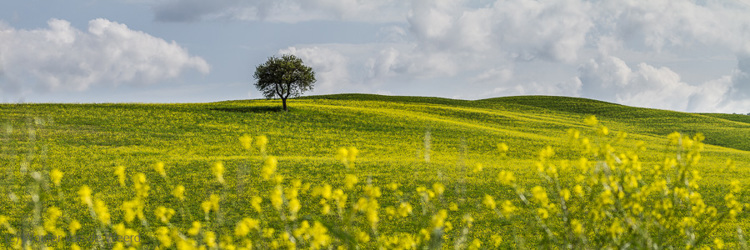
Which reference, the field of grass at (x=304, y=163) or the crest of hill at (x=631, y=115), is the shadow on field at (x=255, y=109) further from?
the crest of hill at (x=631, y=115)

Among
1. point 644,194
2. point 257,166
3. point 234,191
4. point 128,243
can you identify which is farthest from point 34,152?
point 644,194

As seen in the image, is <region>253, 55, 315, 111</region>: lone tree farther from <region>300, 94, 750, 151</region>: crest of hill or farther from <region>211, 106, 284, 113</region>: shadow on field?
<region>300, 94, 750, 151</region>: crest of hill

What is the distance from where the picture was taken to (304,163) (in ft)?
85.7

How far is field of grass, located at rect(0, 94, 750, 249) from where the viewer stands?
527 inches

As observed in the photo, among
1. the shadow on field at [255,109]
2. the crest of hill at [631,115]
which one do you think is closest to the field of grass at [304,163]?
the shadow on field at [255,109]

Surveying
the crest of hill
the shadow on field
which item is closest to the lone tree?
the shadow on field

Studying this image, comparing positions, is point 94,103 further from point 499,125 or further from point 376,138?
point 499,125

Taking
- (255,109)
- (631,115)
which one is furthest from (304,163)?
(631,115)

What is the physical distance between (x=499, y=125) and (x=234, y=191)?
3640cm

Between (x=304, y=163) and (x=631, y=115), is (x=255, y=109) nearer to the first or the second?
(x=304, y=163)

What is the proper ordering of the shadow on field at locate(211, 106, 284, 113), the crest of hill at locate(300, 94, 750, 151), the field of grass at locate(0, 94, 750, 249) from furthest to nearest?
the crest of hill at locate(300, 94, 750, 151), the shadow on field at locate(211, 106, 284, 113), the field of grass at locate(0, 94, 750, 249)

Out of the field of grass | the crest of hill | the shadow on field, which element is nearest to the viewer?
the field of grass

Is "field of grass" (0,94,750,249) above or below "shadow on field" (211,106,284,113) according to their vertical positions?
below

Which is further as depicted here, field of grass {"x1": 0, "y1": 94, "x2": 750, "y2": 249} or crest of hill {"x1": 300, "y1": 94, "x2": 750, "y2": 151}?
crest of hill {"x1": 300, "y1": 94, "x2": 750, "y2": 151}
